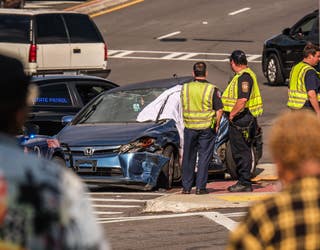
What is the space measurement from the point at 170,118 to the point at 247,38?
61.8 feet

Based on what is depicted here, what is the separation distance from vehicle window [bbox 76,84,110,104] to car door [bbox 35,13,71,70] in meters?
5.54

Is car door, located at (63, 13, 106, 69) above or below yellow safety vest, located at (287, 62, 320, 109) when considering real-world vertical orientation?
below

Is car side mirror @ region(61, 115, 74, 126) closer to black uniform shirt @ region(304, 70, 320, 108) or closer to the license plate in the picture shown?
the license plate

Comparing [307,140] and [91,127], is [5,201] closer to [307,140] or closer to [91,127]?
[307,140]

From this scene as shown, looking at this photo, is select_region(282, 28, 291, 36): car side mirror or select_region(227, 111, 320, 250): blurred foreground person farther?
select_region(282, 28, 291, 36): car side mirror

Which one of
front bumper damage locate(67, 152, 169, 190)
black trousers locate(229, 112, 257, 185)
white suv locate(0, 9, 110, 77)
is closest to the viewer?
black trousers locate(229, 112, 257, 185)

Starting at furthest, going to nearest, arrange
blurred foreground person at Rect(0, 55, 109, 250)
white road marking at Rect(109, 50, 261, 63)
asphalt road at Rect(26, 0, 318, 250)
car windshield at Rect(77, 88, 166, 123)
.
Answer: white road marking at Rect(109, 50, 261, 63)
asphalt road at Rect(26, 0, 318, 250)
car windshield at Rect(77, 88, 166, 123)
blurred foreground person at Rect(0, 55, 109, 250)

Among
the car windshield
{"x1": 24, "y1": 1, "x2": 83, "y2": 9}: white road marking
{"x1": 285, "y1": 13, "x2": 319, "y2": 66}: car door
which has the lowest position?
{"x1": 24, "y1": 1, "x2": 83, "y2": 9}: white road marking

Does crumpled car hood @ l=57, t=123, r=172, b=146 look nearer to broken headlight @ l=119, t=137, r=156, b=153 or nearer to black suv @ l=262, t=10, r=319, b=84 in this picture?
broken headlight @ l=119, t=137, r=156, b=153

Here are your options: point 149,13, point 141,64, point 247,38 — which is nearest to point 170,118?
point 141,64

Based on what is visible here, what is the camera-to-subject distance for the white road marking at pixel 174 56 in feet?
104

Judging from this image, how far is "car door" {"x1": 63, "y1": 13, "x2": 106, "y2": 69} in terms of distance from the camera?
24859 millimetres

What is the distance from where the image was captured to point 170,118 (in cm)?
1619

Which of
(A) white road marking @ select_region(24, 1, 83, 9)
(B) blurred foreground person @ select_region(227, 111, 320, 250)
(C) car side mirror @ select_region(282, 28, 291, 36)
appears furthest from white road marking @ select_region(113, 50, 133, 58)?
(B) blurred foreground person @ select_region(227, 111, 320, 250)
